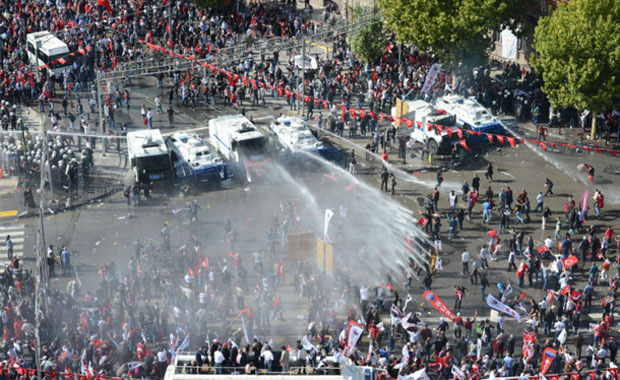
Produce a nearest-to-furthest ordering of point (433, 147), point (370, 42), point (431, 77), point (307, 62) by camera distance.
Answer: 1. point (433, 147)
2. point (431, 77)
3. point (307, 62)
4. point (370, 42)

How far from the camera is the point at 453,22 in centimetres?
5853

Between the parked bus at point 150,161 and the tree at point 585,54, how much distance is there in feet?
71.3

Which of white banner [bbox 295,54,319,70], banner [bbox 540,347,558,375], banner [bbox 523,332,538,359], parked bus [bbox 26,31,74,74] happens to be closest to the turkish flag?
white banner [bbox 295,54,319,70]

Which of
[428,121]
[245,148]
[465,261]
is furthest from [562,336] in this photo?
[245,148]

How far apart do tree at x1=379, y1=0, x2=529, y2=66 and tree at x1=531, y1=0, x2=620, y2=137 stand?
15.0 ft

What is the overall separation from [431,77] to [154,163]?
17.8 m

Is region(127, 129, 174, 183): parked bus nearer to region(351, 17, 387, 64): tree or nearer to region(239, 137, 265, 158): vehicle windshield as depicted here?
region(239, 137, 265, 158): vehicle windshield

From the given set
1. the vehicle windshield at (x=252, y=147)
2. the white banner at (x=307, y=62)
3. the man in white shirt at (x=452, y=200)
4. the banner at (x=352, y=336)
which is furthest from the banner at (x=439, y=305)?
the white banner at (x=307, y=62)

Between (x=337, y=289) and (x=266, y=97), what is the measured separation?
1020 inches

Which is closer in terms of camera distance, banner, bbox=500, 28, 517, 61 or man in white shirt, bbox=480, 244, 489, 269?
man in white shirt, bbox=480, 244, 489, 269

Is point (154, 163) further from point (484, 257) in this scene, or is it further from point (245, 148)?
point (484, 257)

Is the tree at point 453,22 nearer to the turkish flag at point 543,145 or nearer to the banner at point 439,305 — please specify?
the turkish flag at point 543,145

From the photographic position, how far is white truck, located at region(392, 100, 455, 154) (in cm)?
5453

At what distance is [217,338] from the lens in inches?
1512
